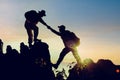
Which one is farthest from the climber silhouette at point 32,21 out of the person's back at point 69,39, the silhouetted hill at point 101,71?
the silhouetted hill at point 101,71

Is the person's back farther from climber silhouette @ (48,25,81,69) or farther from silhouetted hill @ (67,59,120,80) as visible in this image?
silhouetted hill @ (67,59,120,80)

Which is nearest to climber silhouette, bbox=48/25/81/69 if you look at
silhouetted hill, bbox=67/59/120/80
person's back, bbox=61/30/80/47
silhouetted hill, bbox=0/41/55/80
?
person's back, bbox=61/30/80/47

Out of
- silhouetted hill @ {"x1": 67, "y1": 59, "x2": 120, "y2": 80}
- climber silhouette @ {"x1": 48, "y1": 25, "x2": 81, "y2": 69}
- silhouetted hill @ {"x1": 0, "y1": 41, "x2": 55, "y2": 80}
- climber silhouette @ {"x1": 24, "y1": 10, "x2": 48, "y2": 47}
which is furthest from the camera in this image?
silhouetted hill @ {"x1": 67, "y1": 59, "x2": 120, "y2": 80}

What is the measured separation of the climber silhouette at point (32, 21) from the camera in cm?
2850

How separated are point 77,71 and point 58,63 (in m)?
10.3

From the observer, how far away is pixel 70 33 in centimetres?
2891

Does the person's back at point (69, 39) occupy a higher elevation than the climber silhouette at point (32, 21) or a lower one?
lower

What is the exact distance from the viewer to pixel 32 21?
29.2m

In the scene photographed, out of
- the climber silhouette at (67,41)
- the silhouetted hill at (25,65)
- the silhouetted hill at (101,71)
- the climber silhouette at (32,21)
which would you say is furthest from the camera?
the silhouetted hill at (101,71)

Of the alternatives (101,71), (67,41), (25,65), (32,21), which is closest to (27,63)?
(25,65)

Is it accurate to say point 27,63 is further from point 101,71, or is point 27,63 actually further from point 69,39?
point 101,71

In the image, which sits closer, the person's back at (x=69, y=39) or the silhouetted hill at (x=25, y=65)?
the person's back at (x=69, y=39)

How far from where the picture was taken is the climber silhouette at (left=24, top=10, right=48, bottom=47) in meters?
28.5

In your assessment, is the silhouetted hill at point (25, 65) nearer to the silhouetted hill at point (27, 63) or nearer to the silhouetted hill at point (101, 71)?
the silhouetted hill at point (27, 63)
